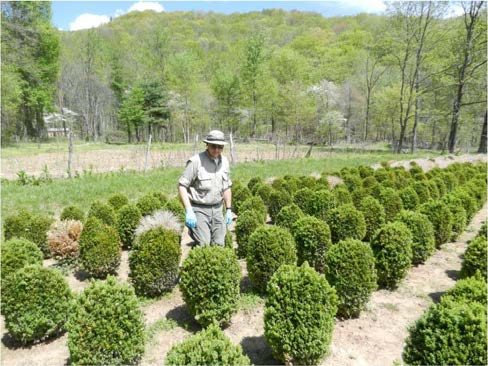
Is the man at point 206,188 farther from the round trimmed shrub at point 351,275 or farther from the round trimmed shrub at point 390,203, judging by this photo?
the round trimmed shrub at point 390,203

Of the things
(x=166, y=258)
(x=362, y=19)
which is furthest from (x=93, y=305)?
(x=362, y=19)

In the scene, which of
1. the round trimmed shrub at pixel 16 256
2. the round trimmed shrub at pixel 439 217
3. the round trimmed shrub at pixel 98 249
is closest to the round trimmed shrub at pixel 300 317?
the round trimmed shrub at pixel 98 249

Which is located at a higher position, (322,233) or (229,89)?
(229,89)

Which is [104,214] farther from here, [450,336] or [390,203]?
[390,203]

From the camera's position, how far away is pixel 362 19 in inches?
2918

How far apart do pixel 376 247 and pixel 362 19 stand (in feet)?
264

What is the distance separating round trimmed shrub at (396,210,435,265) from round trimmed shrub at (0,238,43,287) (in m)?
5.94

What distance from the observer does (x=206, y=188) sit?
4.78m

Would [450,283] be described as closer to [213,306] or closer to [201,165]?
[213,306]

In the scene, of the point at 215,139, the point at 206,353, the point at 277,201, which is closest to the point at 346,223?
the point at 277,201

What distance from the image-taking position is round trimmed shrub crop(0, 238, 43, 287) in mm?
4863

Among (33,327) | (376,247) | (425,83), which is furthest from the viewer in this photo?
(425,83)

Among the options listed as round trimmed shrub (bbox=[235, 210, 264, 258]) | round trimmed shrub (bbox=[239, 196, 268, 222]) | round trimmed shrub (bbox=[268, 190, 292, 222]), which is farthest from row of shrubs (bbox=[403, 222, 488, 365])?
round trimmed shrub (bbox=[268, 190, 292, 222])

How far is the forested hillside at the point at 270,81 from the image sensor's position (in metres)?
31.8
